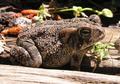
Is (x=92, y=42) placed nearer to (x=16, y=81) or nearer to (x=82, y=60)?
(x=82, y=60)

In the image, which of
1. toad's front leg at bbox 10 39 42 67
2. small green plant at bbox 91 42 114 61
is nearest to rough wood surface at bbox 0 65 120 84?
toad's front leg at bbox 10 39 42 67

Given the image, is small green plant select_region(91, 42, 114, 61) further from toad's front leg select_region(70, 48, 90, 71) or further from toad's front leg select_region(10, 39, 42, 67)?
toad's front leg select_region(10, 39, 42, 67)

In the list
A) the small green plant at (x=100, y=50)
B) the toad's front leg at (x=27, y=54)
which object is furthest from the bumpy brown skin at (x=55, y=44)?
the small green plant at (x=100, y=50)

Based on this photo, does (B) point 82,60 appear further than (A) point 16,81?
Yes

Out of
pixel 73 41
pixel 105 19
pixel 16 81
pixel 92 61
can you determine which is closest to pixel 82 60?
pixel 92 61

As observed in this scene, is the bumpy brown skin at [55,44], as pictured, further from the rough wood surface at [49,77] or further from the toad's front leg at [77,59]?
the rough wood surface at [49,77]

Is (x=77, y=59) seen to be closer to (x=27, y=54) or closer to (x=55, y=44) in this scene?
(x=55, y=44)
